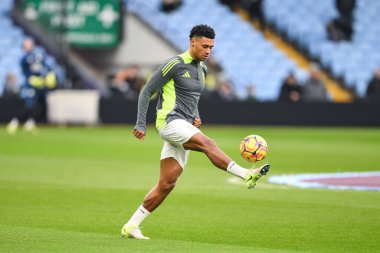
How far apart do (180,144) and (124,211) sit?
9.48 feet

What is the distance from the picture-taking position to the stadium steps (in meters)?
38.8

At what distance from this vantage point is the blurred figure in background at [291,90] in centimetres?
3366

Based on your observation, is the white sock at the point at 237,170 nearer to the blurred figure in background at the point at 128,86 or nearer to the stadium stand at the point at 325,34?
the blurred figure in background at the point at 128,86

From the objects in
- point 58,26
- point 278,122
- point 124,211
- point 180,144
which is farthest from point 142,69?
point 180,144

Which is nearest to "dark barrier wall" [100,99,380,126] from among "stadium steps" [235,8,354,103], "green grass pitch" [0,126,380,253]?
"stadium steps" [235,8,354,103]

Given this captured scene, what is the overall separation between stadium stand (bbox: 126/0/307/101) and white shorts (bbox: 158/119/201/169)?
92.4ft

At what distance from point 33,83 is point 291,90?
9519 millimetres

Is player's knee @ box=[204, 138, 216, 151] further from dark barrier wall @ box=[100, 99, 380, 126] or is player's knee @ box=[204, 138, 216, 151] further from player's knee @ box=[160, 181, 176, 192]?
dark barrier wall @ box=[100, 99, 380, 126]

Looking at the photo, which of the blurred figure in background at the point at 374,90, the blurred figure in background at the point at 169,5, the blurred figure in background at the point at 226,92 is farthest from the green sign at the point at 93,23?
the blurred figure in background at the point at 374,90

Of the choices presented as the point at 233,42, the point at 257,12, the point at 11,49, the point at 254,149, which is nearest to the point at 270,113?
the point at 233,42

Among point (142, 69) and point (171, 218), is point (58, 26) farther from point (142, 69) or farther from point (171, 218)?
point (171, 218)

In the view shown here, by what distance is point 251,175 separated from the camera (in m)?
9.31

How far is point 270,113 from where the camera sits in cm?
3412

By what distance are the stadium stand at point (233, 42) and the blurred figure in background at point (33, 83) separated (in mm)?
10056
